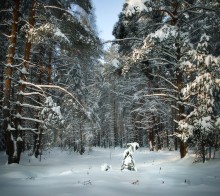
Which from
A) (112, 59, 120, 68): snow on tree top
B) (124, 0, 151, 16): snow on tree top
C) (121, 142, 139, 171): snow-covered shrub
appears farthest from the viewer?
(112, 59, 120, 68): snow on tree top

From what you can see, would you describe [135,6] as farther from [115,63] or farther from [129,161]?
[129,161]

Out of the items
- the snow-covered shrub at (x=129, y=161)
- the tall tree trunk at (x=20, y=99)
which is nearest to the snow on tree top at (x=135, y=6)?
the tall tree trunk at (x=20, y=99)

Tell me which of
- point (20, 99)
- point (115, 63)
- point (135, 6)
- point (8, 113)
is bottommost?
point (8, 113)

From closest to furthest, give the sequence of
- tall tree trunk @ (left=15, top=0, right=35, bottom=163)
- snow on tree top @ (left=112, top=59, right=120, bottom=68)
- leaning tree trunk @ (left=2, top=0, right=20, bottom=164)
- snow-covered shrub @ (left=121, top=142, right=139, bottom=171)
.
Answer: snow-covered shrub @ (left=121, top=142, right=139, bottom=171) → leaning tree trunk @ (left=2, top=0, right=20, bottom=164) → tall tree trunk @ (left=15, top=0, right=35, bottom=163) → snow on tree top @ (left=112, top=59, right=120, bottom=68)

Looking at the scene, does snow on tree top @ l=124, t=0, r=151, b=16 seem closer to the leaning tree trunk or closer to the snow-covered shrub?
the leaning tree trunk

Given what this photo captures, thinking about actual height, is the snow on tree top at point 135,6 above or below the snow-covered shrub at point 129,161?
above

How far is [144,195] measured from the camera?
599 cm

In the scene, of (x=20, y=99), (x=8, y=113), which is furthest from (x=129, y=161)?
(x=20, y=99)

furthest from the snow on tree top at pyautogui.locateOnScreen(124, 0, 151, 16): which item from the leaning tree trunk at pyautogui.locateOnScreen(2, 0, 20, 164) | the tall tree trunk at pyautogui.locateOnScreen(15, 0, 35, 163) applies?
the leaning tree trunk at pyautogui.locateOnScreen(2, 0, 20, 164)

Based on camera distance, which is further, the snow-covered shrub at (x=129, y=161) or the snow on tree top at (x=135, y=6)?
the snow on tree top at (x=135, y=6)

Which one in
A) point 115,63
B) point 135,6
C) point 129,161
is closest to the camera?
point 129,161

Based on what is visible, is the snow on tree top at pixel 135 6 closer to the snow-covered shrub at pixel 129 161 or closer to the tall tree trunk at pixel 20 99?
the tall tree trunk at pixel 20 99

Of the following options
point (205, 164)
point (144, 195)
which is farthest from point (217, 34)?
point (144, 195)

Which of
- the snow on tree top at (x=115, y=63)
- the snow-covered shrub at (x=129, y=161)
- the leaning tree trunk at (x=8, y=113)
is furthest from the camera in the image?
the snow on tree top at (x=115, y=63)
